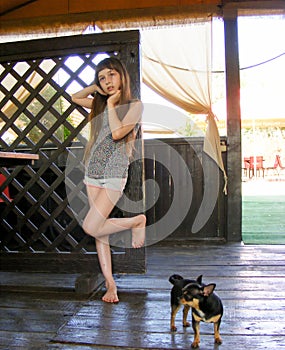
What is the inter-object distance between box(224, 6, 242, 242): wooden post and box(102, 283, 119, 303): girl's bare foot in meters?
1.58

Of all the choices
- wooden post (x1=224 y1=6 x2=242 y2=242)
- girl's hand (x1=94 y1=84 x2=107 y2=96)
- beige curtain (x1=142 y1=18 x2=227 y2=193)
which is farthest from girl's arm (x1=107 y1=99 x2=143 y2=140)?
wooden post (x1=224 y1=6 x2=242 y2=242)

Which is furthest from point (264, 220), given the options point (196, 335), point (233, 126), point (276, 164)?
point (276, 164)

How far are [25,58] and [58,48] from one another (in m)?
0.24

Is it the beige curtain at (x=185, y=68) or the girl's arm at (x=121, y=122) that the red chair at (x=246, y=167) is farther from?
the girl's arm at (x=121, y=122)

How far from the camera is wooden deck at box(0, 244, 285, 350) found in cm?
138

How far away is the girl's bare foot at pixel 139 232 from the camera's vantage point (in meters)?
1.87

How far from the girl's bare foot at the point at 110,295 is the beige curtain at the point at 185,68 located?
5.35ft

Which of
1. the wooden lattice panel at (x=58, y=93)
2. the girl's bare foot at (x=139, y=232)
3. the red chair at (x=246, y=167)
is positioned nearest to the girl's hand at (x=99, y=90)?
the wooden lattice panel at (x=58, y=93)

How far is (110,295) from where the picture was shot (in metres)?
1.81

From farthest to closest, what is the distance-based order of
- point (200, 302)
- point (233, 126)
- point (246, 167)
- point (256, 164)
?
point (246, 167) → point (256, 164) → point (233, 126) → point (200, 302)

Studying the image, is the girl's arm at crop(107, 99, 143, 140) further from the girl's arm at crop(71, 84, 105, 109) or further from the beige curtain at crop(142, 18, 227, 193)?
the beige curtain at crop(142, 18, 227, 193)

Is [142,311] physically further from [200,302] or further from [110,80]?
[110,80]

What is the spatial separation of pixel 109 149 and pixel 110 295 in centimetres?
73

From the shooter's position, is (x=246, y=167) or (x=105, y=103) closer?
(x=105, y=103)
